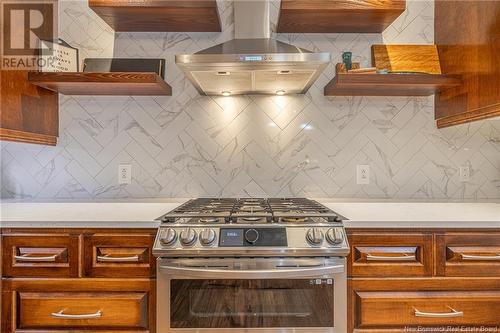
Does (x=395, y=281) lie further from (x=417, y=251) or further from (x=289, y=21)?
(x=289, y=21)

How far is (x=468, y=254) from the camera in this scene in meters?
1.47

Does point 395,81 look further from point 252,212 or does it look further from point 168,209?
point 168,209

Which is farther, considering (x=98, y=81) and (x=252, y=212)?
(x=98, y=81)

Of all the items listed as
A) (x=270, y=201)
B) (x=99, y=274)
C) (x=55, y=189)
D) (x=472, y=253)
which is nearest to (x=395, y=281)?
(x=472, y=253)

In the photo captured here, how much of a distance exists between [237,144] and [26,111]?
1166 millimetres

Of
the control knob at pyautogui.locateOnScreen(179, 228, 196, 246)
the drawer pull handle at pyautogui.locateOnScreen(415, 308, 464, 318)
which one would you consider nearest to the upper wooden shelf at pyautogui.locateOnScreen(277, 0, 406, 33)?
the control knob at pyautogui.locateOnScreen(179, 228, 196, 246)

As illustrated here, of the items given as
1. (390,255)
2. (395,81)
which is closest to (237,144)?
(395,81)

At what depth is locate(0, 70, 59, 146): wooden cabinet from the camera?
1.75 m

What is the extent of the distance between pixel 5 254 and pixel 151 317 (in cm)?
66

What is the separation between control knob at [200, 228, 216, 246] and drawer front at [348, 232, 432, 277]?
0.57 m

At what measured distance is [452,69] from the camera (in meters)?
1.99

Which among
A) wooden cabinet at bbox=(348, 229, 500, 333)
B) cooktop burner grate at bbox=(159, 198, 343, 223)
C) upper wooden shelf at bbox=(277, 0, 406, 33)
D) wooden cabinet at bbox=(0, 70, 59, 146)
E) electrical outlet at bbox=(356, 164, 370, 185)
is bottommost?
wooden cabinet at bbox=(348, 229, 500, 333)

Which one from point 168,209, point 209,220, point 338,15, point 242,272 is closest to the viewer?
point 242,272

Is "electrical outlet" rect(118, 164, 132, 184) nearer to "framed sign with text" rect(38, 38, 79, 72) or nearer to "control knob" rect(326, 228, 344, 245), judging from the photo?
"framed sign with text" rect(38, 38, 79, 72)
